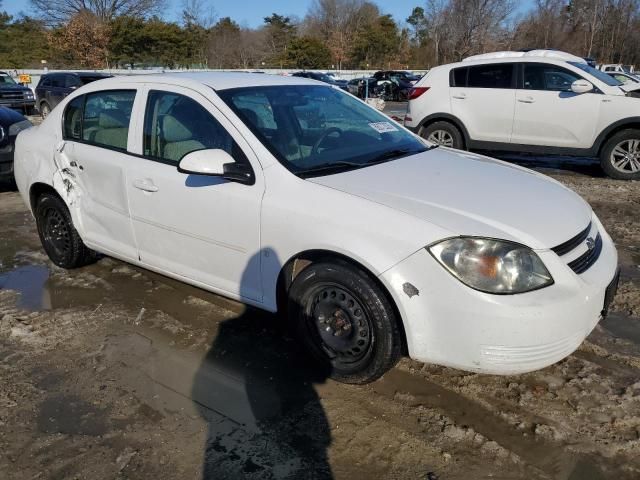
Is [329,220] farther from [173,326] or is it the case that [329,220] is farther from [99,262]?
[99,262]

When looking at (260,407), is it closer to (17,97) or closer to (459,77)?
(459,77)

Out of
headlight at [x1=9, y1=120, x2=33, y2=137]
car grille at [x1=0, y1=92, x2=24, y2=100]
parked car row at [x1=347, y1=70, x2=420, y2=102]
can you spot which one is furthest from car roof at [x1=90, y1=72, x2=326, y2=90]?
parked car row at [x1=347, y1=70, x2=420, y2=102]

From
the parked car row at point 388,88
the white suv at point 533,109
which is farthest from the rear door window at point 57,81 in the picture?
the parked car row at point 388,88

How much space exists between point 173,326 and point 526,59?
7.10 meters

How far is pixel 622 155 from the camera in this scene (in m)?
8.02

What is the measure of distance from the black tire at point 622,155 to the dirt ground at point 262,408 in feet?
15.3

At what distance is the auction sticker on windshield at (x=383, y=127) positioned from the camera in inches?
156

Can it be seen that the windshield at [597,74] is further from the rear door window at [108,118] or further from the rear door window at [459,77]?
the rear door window at [108,118]

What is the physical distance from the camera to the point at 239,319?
3930 mm

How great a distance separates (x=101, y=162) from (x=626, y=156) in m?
7.22

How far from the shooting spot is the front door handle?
144 inches

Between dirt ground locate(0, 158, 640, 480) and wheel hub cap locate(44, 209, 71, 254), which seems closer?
dirt ground locate(0, 158, 640, 480)

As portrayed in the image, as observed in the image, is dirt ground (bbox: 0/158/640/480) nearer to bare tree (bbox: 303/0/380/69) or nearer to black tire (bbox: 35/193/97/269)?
black tire (bbox: 35/193/97/269)

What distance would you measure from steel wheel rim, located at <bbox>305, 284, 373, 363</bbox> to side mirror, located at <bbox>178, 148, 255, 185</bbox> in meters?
0.78
